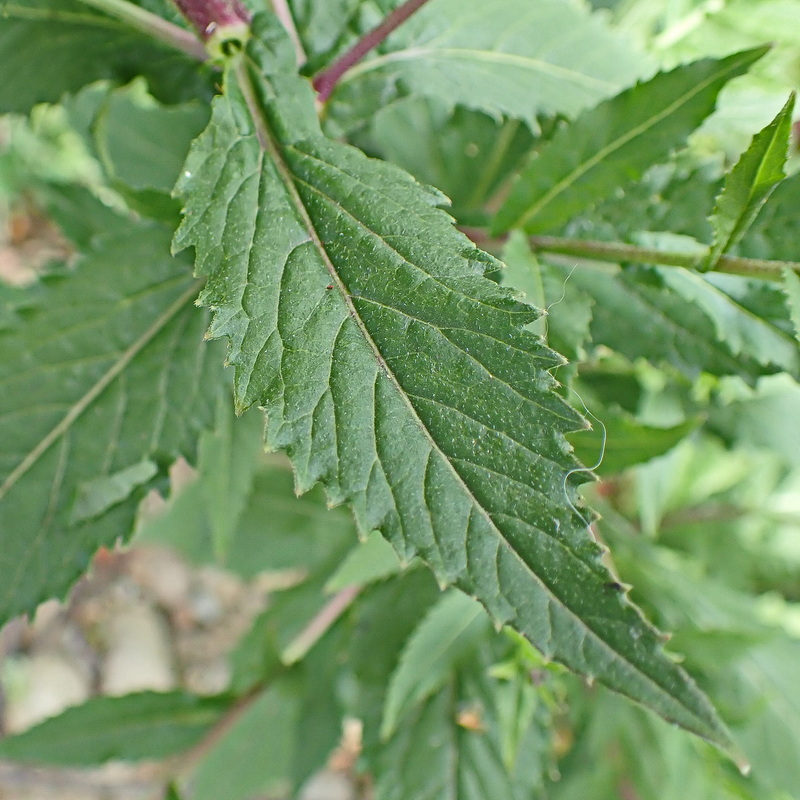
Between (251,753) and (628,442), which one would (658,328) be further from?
(251,753)

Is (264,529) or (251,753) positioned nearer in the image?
(251,753)

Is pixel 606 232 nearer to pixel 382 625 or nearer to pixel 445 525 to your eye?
pixel 445 525

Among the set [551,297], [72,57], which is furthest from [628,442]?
[72,57]

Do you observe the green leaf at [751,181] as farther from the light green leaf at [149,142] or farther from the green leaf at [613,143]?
the light green leaf at [149,142]

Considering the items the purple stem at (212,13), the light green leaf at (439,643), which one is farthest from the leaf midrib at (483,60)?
the light green leaf at (439,643)

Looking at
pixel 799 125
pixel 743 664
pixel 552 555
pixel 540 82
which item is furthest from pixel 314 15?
pixel 743 664

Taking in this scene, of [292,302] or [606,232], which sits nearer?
[292,302]
